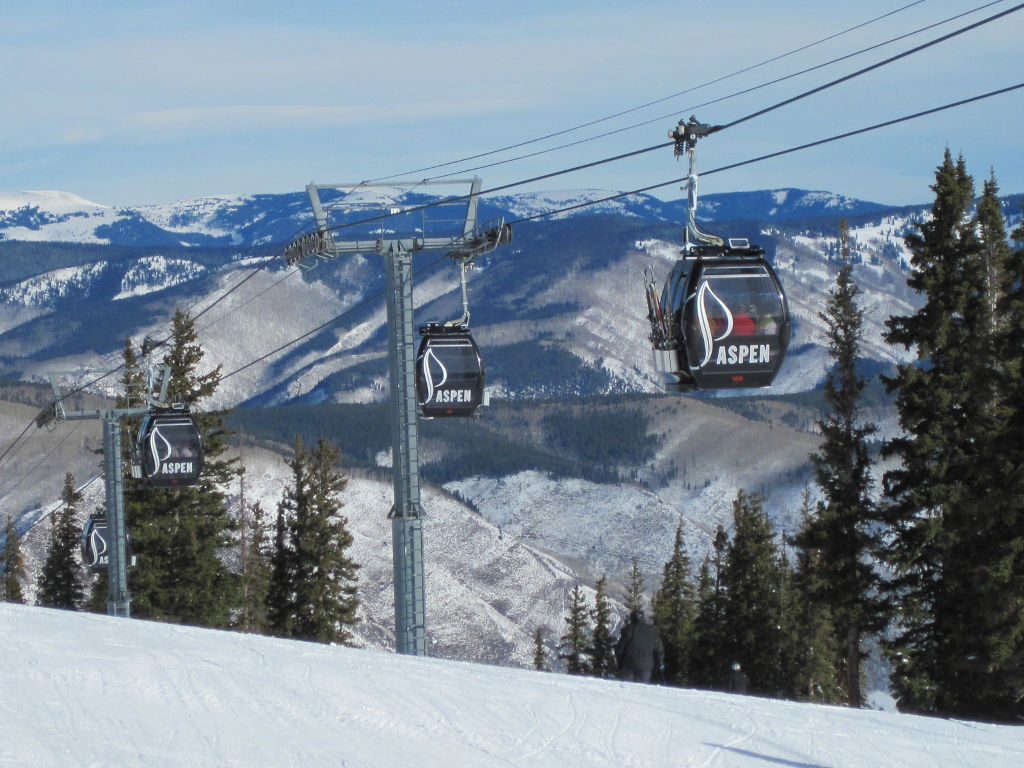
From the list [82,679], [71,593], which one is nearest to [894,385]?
[82,679]

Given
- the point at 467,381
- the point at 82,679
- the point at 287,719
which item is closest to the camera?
the point at 287,719

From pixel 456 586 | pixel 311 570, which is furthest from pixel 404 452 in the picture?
pixel 456 586

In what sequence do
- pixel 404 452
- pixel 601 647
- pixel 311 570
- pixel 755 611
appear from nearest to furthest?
pixel 404 452 < pixel 755 611 < pixel 311 570 < pixel 601 647

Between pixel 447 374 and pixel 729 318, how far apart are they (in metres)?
9.75

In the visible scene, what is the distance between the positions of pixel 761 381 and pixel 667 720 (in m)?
3.76

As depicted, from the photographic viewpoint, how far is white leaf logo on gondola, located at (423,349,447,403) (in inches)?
894

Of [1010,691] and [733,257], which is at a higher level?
[733,257]

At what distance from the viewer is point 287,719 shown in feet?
37.0

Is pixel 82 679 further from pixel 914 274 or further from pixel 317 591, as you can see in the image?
pixel 317 591

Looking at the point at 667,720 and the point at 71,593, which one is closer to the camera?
the point at 667,720

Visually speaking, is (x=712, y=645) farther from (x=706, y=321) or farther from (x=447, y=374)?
(x=706, y=321)

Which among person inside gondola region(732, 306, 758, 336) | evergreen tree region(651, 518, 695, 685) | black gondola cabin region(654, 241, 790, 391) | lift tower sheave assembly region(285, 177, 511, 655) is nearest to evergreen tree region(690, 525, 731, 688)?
evergreen tree region(651, 518, 695, 685)

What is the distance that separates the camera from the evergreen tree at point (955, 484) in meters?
28.0

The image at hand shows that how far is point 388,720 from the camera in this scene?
11406 mm
